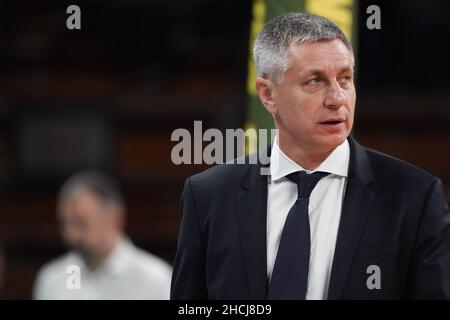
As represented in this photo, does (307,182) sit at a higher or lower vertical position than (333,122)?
lower

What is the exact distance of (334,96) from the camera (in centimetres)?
182

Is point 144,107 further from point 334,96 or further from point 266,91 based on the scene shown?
point 334,96

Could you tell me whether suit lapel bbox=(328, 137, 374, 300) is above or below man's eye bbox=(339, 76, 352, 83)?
below

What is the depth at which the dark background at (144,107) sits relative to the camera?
7543mm

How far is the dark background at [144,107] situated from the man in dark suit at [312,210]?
5.34 m

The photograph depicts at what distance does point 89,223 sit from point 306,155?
11.7 ft

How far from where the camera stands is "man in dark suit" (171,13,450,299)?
5.91 feet

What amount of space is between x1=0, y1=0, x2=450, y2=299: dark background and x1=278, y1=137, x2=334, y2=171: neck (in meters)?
5.34

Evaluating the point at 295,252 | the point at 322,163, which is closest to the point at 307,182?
the point at 322,163

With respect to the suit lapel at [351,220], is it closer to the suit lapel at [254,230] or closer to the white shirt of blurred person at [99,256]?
the suit lapel at [254,230]

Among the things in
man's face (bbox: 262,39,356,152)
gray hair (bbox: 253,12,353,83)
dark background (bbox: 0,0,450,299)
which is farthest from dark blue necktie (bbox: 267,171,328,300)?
dark background (bbox: 0,0,450,299)

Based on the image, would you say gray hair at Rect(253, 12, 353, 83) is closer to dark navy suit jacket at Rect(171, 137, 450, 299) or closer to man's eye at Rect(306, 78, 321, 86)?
man's eye at Rect(306, 78, 321, 86)

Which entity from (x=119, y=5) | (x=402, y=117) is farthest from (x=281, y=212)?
(x=119, y=5)

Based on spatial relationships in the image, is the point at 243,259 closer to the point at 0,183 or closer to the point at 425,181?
the point at 425,181
